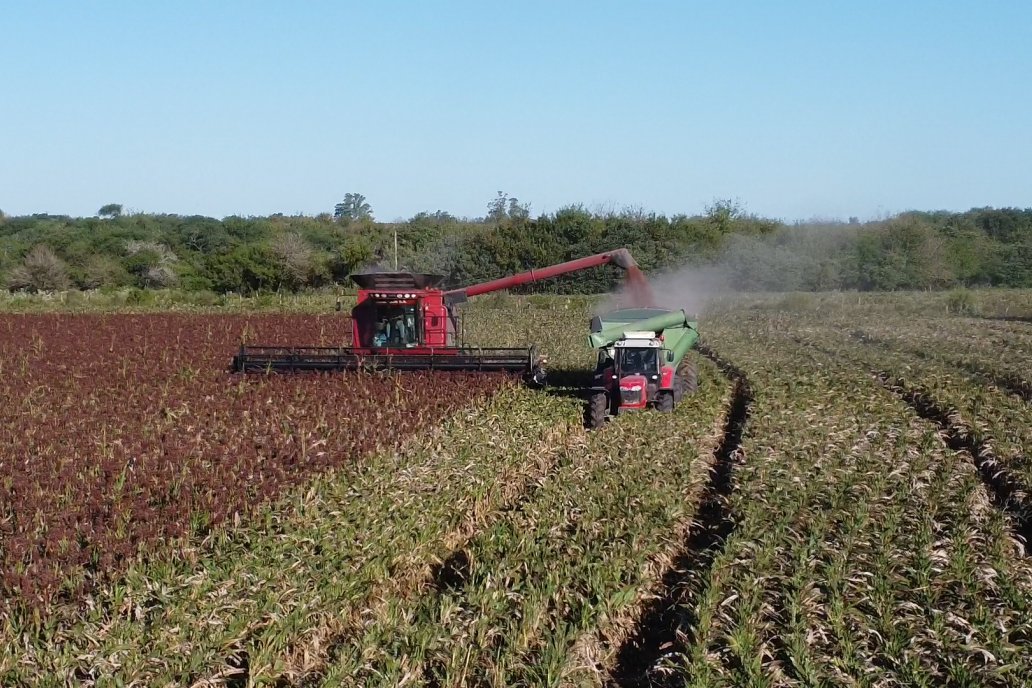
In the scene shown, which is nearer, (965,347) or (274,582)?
(274,582)

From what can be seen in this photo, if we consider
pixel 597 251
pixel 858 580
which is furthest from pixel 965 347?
pixel 597 251

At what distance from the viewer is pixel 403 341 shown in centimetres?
2350

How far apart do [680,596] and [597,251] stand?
196 feet

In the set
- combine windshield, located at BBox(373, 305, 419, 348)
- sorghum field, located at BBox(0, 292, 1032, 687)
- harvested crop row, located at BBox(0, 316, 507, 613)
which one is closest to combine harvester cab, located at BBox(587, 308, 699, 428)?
sorghum field, located at BBox(0, 292, 1032, 687)

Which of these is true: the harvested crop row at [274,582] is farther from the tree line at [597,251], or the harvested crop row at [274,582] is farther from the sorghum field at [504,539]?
the tree line at [597,251]

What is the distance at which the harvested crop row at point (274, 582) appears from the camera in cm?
715

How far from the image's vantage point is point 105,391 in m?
20.2

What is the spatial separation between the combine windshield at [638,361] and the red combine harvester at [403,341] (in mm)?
2614

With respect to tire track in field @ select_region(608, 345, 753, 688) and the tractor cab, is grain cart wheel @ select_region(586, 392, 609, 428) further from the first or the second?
tire track in field @ select_region(608, 345, 753, 688)

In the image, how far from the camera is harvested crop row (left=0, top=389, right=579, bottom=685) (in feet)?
23.5

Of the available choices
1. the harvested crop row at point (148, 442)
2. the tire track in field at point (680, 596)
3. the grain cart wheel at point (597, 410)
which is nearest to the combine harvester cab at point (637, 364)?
the grain cart wheel at point (597, 410)

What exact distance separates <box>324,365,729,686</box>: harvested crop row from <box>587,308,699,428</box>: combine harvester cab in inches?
161

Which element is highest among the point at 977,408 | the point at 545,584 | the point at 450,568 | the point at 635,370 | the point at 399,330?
the point at 399,330

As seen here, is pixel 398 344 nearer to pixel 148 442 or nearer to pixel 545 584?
pixel 148 442
